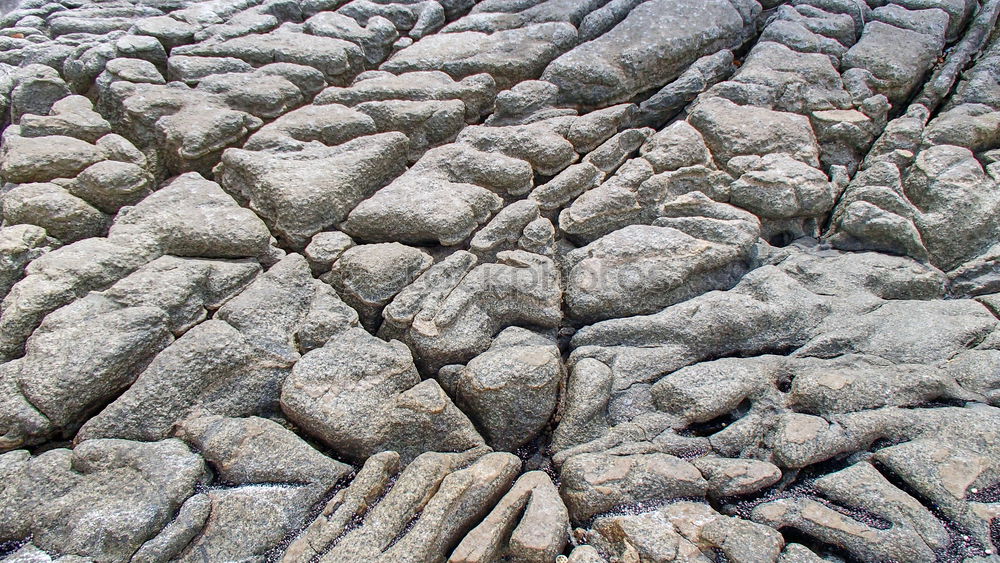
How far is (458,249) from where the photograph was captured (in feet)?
21.4

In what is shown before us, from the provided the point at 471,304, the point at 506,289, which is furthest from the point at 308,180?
the point at 506,289

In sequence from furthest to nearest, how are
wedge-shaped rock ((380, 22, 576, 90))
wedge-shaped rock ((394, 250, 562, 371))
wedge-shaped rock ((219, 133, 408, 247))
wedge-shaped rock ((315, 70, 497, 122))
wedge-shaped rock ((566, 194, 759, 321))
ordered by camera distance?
wedge-shaped rock ((380, 22, 576, 90)) → wedge-shaped rock ((315, 70, 497, 122)) → wedge-shaped rock ((219, 133, 408, 247)) → wedge-shaped rock ((566, 194, 759, 321)) → wedge-shaped rock ((394, 250, 562, 371))

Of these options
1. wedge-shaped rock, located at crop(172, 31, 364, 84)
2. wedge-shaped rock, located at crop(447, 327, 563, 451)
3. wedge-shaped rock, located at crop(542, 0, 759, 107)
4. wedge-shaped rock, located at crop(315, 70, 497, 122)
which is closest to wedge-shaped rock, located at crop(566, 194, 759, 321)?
wedge-shaped rock, located at crop(447, 327, 563, 451)

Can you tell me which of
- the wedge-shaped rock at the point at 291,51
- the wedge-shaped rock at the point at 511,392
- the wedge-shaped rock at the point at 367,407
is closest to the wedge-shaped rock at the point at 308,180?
the wedge-shaped rock at the point at 367,407

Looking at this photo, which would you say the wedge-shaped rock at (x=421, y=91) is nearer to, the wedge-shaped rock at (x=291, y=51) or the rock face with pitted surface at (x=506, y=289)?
the rock face with pitted surface at (x=506, y=289)

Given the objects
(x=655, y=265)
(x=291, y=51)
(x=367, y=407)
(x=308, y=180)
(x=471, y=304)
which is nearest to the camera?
(x=367, y=407)

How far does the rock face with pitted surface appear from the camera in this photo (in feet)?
14.5

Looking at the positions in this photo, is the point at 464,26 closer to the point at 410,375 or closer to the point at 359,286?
the point at 359,286

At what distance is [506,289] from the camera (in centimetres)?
598

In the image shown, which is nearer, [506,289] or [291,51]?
[506,289]

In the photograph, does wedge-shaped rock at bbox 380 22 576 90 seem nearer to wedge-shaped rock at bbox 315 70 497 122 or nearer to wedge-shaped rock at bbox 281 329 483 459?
wedge-shaped rock at bbox 315 70 497 122

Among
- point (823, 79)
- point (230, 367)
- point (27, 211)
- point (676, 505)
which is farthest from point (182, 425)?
point (823, 79)

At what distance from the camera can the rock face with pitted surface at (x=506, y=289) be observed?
4.41 meters

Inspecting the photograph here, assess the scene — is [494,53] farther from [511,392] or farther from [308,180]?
[511,392]
